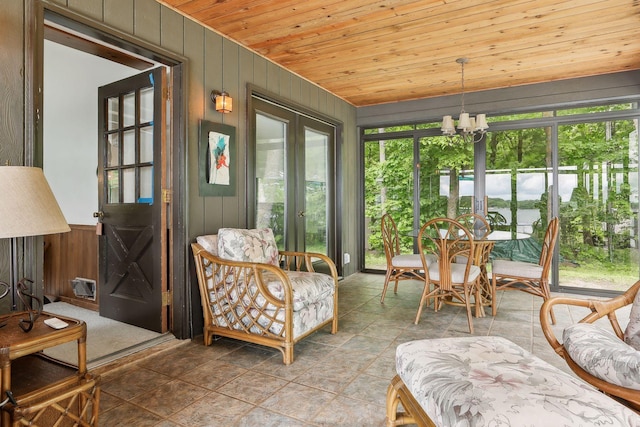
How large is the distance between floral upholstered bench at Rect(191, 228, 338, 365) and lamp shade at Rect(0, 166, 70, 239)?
1248 millimetres

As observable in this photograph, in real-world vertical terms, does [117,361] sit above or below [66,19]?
below

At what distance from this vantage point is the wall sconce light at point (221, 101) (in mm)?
3076

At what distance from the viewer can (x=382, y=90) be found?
4898 millimetres

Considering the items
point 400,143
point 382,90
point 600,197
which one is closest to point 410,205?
point 400,143

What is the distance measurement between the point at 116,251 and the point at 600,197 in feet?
17.1

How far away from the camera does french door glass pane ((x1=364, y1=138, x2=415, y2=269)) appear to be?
17.9 ft

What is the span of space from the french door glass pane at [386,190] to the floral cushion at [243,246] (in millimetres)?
2914

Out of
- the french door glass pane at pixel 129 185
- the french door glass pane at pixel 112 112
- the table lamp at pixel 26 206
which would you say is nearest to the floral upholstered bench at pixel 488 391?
the table lamp at pixel 26 206

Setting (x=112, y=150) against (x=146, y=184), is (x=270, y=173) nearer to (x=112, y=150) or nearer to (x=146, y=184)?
(x=146, y=184)

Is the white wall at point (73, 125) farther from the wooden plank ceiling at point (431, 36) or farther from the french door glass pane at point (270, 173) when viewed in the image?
the wooden plank ceiling at point (431, 36)

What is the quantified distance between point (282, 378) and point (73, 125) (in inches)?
140

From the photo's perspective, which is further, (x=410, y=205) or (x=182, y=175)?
(x=410, y=205)

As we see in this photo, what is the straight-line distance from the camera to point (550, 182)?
4609mm

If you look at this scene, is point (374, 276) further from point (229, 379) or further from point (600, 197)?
point (229, 379)
